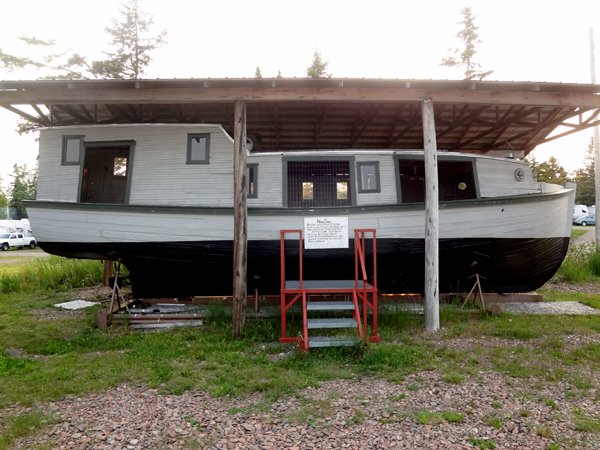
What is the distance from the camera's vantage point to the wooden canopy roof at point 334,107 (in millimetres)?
5961

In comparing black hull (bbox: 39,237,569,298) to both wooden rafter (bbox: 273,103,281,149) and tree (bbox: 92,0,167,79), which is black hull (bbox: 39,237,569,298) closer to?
wooden rafter (bbox: 273,103,281,149)

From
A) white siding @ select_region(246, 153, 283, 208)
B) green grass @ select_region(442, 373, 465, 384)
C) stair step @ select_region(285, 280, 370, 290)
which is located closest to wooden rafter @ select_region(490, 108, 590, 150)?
stair step @ select_region(285, 280, 370, 290)

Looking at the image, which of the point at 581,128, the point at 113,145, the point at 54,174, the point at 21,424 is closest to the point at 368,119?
the point at 581,128

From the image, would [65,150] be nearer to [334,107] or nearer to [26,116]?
[26,116]

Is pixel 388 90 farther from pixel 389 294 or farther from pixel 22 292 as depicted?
pixel 22 292

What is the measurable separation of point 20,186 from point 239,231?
215 feet

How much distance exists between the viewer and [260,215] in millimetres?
7059

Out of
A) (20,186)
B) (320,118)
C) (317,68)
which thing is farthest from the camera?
(20,186)

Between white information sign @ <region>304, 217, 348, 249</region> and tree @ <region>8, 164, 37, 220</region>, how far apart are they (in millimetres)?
59709

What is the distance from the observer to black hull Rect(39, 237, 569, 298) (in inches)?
281

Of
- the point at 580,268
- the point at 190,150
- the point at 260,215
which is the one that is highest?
the point at 190,150

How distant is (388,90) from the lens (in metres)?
6.18

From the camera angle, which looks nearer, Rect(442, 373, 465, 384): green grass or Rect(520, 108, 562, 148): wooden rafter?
Rect(442, 373, 465, 384): green grass

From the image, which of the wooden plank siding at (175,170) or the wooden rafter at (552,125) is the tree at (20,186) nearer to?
the wooden plank siding at (175,170)
